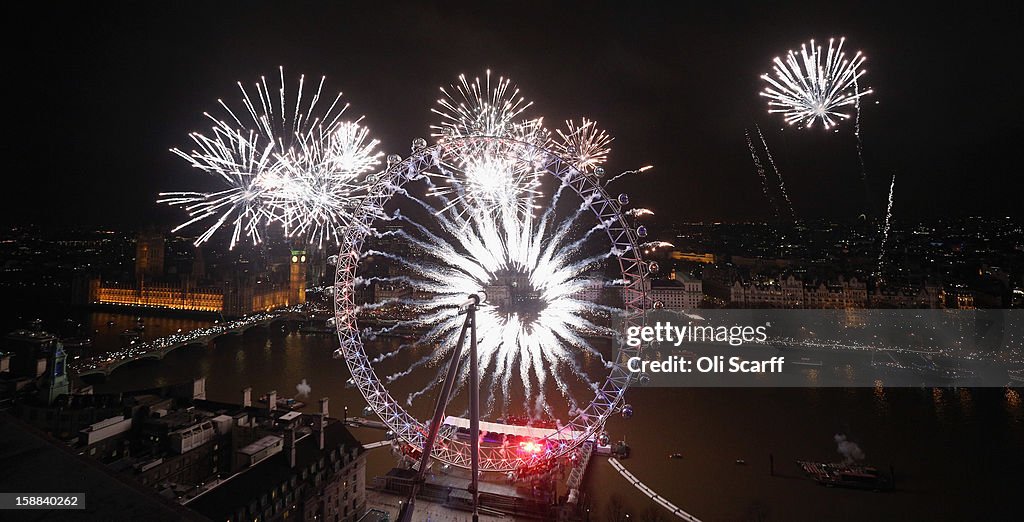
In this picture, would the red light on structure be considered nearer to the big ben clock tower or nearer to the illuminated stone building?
the illuminated stone building

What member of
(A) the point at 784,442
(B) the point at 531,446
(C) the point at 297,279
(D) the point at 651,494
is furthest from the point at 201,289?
(A) the point at 784,442

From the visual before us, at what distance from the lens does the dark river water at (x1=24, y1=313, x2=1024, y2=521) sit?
867 cm

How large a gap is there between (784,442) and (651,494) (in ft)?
14.1

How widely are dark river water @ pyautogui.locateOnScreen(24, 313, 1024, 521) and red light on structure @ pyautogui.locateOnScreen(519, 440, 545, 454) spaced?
1244 mm

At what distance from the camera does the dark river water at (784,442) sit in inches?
341

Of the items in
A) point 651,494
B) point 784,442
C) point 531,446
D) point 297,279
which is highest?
point 297,279

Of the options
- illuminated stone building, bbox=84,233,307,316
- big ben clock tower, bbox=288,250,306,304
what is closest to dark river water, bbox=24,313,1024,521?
illuminated stone building, bbox=84,233,307,316

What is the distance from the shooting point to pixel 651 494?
8688 mm

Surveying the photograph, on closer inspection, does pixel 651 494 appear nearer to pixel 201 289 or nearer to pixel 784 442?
pixel 784 442

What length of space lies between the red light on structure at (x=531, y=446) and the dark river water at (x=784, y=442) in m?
1.24

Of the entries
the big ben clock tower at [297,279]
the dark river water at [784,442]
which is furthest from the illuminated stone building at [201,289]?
the dark river water at [784,442]

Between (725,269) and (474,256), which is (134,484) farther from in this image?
(725,269)

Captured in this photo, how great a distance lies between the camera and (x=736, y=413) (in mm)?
12688

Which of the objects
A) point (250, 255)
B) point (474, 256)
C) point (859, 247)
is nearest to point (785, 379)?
point (474, 256)
